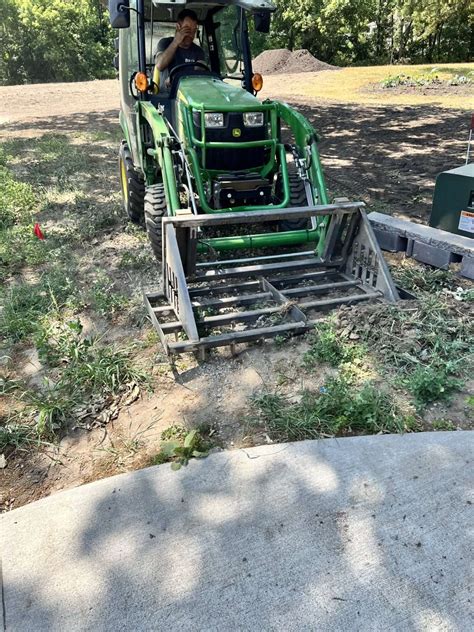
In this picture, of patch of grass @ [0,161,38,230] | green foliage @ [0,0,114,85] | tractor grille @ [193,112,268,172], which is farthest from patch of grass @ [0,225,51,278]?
green foliage @ [0,0,114,85]

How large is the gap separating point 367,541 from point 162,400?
5.02 ft

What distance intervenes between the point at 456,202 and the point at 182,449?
364 cm

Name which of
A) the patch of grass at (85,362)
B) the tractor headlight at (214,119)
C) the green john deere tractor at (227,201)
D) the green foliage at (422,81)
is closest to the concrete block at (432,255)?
the green john deere tractor at (227,201)

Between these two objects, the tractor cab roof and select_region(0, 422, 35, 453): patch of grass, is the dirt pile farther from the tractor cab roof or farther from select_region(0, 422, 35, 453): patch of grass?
select_region(0, 422, 35, 453): patch of grass

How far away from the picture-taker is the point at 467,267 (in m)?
4.41

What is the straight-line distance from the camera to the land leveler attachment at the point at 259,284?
3750 mm

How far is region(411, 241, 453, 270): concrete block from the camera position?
15.0 ft

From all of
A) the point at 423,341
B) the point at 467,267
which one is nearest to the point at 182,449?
the point at 423,341

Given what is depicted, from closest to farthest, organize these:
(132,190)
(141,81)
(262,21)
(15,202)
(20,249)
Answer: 1. (141,81)
2. (262,21)
3. (20,249)
4. (132,190)
5. (15,202)

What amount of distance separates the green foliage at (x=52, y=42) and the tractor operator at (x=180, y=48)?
28.5 m

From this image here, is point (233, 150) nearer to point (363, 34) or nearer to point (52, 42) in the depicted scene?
point (52, 42)

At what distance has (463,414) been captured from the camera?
10.1 feet

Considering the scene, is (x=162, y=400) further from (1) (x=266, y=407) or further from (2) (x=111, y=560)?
(2) (x=111, y=560)

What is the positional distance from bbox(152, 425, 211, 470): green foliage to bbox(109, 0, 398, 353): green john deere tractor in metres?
0.68
